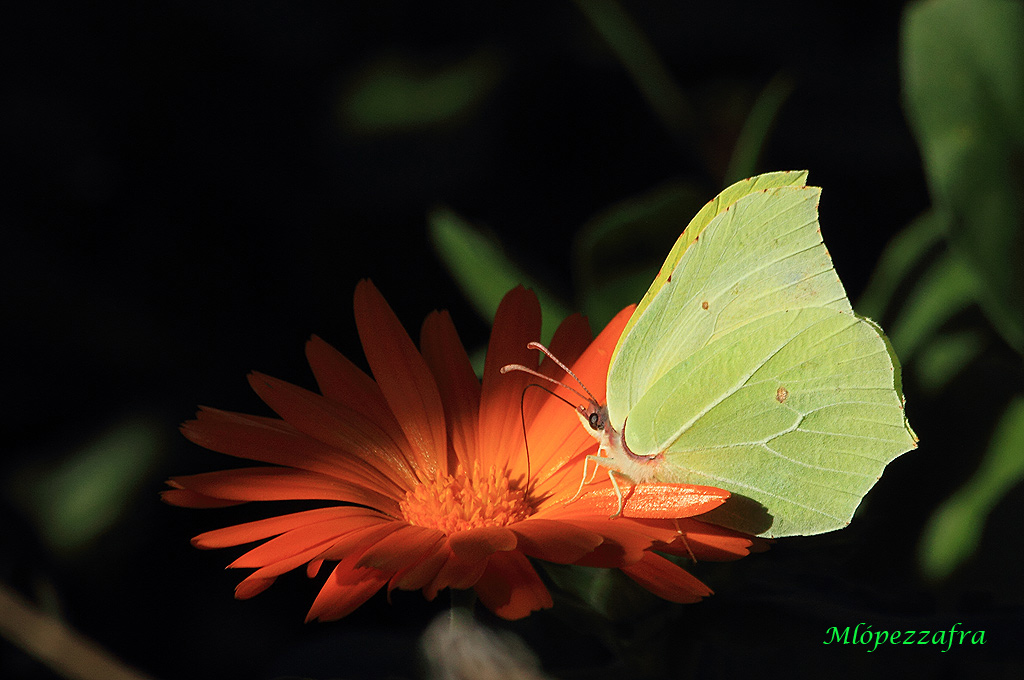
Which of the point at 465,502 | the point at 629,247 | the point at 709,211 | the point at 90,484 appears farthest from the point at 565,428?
the point at 90,484

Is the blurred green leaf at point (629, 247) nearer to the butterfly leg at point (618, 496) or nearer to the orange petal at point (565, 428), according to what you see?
the orange petal at point (565, 428)

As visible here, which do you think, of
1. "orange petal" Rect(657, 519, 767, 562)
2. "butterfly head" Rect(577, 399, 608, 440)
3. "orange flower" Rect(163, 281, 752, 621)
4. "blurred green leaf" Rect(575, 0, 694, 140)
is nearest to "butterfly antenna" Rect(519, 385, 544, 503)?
"orange flower" Rect(163, 281, 752, 621)

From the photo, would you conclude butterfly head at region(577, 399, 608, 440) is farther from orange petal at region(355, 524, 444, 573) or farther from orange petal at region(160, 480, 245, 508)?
orange petal at region(160, 480, 245, 508)

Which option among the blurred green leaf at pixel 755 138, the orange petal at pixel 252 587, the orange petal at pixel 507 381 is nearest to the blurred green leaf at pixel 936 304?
the blurred green leaf at pixel 755 138

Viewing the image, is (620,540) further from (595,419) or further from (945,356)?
(945,356)

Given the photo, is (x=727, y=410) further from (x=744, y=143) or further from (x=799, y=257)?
(x=744, y=143)
